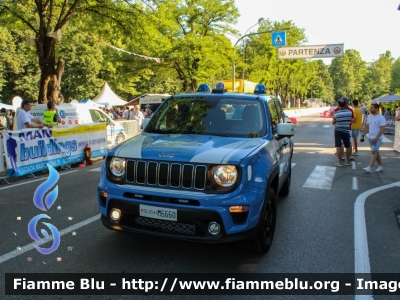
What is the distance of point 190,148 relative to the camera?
377cm

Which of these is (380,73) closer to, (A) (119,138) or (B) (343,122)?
(A) (119,138)

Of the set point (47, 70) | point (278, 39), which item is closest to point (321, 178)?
point (47, 70)

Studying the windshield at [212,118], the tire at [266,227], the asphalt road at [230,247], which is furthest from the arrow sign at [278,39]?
the tire at [266,227]

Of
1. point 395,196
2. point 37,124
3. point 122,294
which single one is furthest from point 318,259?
point 37,124

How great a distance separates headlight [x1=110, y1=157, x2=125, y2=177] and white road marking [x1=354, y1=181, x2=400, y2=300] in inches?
104

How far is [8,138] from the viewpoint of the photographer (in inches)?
332

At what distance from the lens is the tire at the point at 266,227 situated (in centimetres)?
391

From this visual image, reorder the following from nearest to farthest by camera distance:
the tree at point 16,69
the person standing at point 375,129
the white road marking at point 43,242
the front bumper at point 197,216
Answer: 1. the front bumper at point 197,216
2. the white road marking at point 43,242
3. the person standing at point 375,129
4. the tree at point 16,69

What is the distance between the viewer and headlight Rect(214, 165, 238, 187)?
349cm

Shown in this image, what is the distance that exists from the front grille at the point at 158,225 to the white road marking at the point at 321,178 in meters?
4.93

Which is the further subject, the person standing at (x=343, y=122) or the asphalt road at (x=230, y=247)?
the person standing at (x=343, y=122)

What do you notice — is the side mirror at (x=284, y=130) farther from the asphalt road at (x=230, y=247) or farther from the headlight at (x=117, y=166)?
the headlight at (x=117, y=166)

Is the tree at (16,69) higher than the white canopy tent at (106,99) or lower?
higher

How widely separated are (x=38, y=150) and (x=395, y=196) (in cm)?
846
